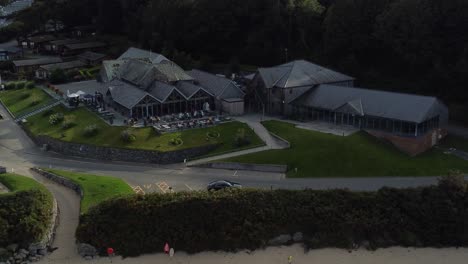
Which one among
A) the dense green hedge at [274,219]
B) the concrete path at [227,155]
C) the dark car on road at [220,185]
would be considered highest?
the concrete path at [227,155]

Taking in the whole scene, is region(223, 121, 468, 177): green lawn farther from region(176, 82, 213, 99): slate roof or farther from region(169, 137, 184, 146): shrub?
region(176, 82, 213, 99): slate roof

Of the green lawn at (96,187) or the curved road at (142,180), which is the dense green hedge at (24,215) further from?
the green lawn at (96,187)

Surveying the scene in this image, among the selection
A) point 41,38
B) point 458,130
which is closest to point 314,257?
point 458,130

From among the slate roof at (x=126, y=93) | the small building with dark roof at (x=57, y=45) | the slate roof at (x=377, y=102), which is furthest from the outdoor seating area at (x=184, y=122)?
the small building with dark roof at (x=57, y=45)

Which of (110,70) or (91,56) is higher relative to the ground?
A: (91,56)

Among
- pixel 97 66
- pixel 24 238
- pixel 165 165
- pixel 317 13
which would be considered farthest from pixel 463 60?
pixel 97 66

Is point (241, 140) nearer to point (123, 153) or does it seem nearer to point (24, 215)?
point (123, 153)

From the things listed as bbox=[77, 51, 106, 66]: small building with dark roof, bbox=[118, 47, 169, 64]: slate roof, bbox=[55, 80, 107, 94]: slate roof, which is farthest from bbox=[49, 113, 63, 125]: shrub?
bbox=[77, 51, 106, 66]: small building with dark roof
